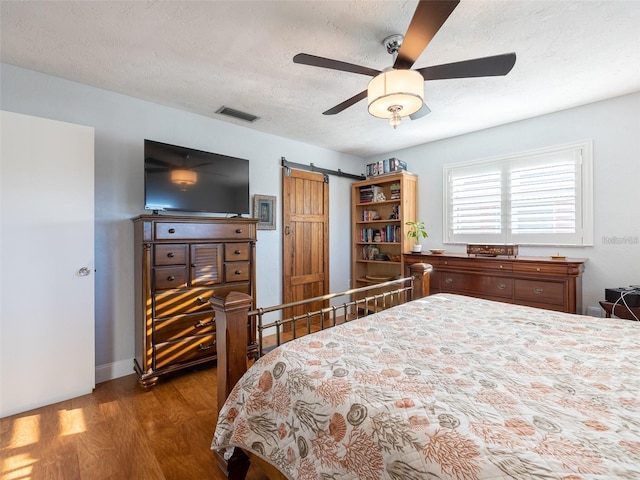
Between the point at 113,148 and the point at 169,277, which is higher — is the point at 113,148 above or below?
above

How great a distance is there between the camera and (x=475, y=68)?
1.61 m

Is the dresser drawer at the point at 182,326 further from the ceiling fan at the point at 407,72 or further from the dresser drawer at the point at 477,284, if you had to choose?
the dresser drawer at the point at 477,284

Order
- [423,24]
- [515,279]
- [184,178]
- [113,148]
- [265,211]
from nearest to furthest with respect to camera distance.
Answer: [423,24] → [113,148] → [184,178] → [515,279] → [265,211]

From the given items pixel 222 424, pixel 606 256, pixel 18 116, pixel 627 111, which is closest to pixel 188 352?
pixel 222 424

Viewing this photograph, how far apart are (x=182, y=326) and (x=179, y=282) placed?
1.24 ft

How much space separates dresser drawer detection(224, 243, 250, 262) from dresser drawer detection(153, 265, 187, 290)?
39 cm

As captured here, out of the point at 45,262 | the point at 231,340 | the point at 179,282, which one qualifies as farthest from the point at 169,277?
the point at 231,340

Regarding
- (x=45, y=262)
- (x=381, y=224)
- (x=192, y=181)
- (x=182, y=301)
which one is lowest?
(x=182, y=301)

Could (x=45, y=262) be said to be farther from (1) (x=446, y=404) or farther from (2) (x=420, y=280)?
(2) (x=420, y=280)

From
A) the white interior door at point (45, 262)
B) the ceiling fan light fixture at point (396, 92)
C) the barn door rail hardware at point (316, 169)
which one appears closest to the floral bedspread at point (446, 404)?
the ceiling fan light fixture at point (396, 92)

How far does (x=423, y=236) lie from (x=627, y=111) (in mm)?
2215

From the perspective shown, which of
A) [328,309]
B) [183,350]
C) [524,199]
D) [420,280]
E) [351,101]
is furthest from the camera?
[524,199]

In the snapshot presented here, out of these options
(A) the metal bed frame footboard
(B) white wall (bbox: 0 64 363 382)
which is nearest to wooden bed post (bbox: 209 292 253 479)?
(A) the metal bed frame footboard

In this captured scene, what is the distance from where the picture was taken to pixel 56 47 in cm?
203
